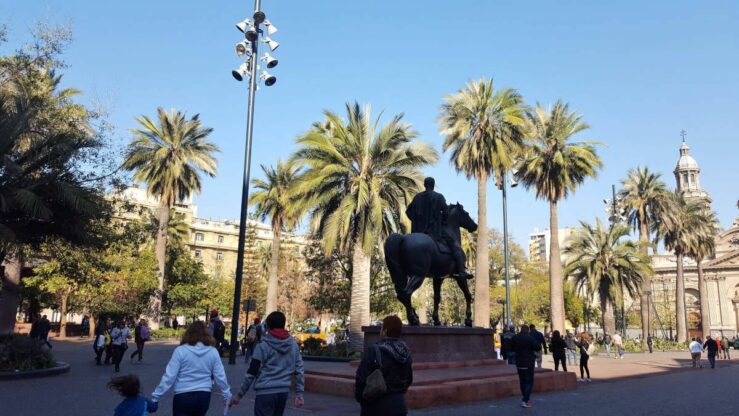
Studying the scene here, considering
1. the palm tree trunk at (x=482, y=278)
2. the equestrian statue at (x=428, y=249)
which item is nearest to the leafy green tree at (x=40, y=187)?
the equestrian statue at (x=428, y=249)

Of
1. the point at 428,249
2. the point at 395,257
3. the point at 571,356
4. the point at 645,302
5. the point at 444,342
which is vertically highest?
the point at 428,249

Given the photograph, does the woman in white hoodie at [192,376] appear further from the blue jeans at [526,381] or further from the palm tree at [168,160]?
the palm tree at [168,160]

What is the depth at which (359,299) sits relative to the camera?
2269 centimetres

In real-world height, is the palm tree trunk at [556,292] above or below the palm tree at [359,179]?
below

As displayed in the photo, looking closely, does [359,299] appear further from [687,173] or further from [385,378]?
[687,173]

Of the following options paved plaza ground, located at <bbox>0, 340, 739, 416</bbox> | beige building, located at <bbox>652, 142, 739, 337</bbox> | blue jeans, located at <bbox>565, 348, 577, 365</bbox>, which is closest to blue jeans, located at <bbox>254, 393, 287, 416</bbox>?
paved plaza ground, located at <bbox>0, 340, 739, 416</bbox>

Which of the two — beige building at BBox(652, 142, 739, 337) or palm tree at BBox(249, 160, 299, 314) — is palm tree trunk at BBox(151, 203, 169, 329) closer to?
palm tree at BBox(249, 160, 299, 314)

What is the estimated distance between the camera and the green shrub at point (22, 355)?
1348 cm

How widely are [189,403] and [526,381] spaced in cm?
708

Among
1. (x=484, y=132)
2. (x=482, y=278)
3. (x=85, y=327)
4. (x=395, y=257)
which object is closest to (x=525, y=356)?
(x=395, y=257)

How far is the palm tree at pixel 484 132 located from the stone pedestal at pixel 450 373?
52.2 ft

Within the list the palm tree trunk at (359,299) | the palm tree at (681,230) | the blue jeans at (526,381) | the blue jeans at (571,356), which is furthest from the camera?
the palm tree at (681,230)

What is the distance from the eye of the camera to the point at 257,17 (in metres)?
17.9

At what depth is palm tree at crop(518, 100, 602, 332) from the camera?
32.6 meters
